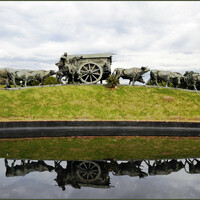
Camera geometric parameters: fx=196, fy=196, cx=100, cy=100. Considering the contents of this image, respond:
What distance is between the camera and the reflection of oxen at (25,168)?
6734mm

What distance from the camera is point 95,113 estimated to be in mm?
18281

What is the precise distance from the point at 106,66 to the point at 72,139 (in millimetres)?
13382

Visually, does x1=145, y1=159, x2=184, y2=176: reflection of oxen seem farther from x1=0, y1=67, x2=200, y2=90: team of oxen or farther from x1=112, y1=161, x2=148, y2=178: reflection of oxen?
x1=0, y1=67, x2=200, y2=90: team of oxen

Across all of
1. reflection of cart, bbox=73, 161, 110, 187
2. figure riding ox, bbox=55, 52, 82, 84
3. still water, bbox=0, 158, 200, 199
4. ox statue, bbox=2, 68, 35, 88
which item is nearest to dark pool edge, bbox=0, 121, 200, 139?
still water, bbox=0, 158, 200, 199

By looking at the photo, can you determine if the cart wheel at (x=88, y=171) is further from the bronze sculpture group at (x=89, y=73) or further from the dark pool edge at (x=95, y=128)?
the bronze sculpture group at (x=89, y=73)

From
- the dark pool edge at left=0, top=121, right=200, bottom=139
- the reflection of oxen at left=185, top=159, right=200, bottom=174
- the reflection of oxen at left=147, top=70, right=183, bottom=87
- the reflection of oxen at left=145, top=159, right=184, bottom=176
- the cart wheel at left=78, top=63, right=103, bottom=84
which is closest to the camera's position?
the reflection of oxen at left=145, top=159, right=184, bottom=176

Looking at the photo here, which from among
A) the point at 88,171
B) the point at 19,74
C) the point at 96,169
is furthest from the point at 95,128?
the point at 19,74

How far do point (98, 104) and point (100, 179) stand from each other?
13746 millimetres

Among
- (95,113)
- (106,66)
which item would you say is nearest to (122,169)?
(95,113)

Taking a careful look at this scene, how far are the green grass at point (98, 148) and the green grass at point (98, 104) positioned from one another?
578 centimetres

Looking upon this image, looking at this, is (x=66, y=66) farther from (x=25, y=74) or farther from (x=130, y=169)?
(x=130, y=169)

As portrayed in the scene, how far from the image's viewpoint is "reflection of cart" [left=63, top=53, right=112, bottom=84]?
76.4ft

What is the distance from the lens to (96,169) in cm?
700

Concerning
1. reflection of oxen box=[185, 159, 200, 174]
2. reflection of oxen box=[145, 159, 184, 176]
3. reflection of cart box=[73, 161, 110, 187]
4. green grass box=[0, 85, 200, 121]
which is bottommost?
reflection of cart box=[73, 161, 110, 187]
